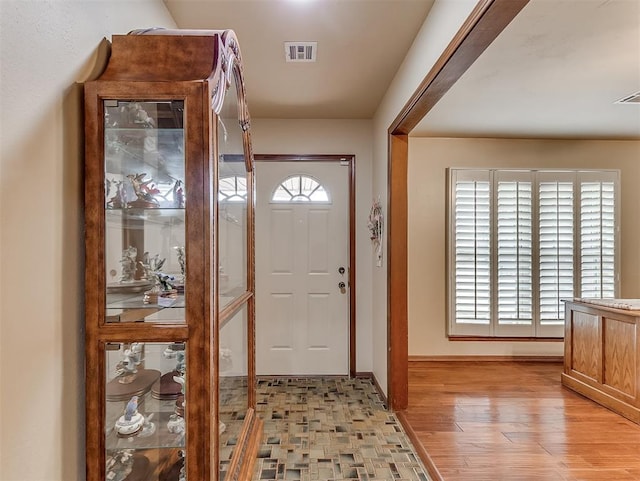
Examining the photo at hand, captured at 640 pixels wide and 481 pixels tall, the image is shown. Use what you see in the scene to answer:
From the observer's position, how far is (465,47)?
1786mm

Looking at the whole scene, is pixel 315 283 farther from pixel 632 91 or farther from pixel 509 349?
pixel 632 91

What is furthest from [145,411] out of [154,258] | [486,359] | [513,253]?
[513,253]

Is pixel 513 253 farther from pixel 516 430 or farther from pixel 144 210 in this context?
pixel 144 210

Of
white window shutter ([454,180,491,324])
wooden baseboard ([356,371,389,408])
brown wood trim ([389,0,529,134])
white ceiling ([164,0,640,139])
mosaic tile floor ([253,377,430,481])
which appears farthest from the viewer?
white window shutter ([454,180,491,324])

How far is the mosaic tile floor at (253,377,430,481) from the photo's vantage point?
2.30m

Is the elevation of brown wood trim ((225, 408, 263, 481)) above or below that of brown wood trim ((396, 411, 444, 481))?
above

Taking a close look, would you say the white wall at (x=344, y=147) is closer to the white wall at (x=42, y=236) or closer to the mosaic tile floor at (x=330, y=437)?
the mosaic tile floor at (x=330, y=437)

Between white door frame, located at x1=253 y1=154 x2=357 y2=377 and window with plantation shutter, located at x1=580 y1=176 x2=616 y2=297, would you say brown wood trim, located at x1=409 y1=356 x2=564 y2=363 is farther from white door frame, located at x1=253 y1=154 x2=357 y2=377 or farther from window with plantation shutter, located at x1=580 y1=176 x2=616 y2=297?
white door frame, located at x1=253 y1=154 x2=357 y2=377

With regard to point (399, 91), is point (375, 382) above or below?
below

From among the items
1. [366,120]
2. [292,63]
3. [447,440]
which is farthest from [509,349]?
[292,63]

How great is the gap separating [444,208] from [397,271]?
183 cm

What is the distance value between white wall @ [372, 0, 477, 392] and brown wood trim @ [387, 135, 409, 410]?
0.63 ft

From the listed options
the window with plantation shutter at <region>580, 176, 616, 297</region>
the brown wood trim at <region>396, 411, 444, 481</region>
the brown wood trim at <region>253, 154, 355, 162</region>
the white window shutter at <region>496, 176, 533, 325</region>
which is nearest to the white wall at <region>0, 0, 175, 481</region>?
the brown wood trim at <region>396, 411, 444, 481</region>

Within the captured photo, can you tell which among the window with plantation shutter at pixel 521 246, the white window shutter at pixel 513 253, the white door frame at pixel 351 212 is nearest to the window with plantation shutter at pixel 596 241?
the window with plantation shutter at pixel 521 246
